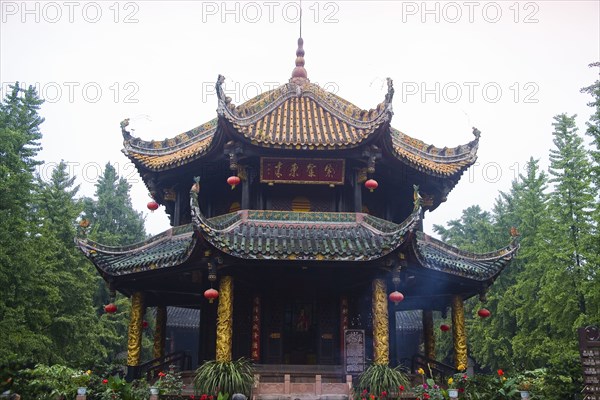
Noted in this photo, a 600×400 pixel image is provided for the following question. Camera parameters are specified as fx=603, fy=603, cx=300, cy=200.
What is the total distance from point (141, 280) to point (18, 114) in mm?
17649

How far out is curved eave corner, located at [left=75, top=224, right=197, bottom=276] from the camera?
1498 centimetres

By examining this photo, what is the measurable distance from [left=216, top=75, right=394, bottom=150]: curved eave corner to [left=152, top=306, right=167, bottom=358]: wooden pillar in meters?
7.03

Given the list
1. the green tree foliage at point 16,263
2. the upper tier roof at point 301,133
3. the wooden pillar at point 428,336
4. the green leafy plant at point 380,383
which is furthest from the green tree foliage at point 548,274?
the green tree foliage at point 16,263

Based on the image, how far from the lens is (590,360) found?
418 inches

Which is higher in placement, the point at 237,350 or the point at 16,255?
the point at 16,255

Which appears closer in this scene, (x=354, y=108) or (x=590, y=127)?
(x=354, y=108)

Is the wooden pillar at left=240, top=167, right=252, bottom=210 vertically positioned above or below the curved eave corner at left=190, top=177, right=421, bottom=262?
above

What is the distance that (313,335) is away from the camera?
16.4m

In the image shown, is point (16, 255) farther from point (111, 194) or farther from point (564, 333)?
point (111, 194)

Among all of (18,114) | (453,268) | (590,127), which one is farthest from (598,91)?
(18,114)

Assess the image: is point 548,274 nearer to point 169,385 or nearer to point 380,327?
point 380,327

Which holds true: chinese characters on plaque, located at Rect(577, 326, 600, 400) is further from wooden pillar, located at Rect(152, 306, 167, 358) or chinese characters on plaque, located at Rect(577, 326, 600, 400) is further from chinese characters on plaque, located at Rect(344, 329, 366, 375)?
wooden pillar, located at Rect(152, 306, 167, 358)

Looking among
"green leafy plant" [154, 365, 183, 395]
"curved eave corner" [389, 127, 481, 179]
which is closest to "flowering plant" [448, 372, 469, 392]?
"green leafy plant" [154, 365, 183, 395]

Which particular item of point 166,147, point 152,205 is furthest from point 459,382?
point 166,147
